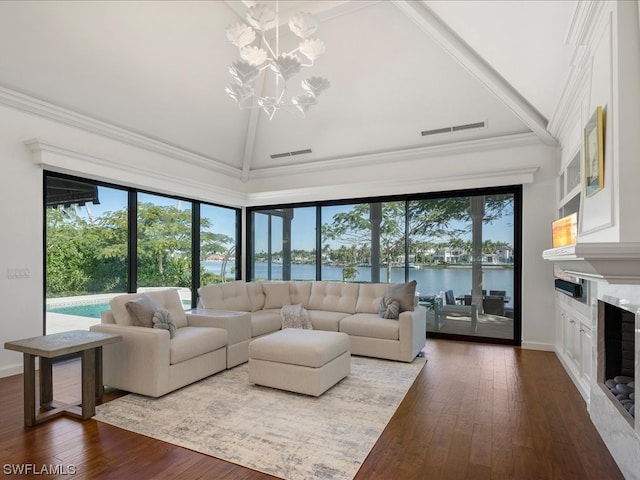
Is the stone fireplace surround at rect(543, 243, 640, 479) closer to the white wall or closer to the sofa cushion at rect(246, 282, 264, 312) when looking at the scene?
the white wall

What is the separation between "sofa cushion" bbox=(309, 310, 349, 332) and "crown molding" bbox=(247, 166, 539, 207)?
7.07 feet

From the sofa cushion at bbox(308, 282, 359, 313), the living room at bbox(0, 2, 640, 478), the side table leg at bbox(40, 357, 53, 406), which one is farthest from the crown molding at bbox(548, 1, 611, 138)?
the side table leg at bbox(40, 357, 53, 406)

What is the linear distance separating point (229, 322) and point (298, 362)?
1.14 m

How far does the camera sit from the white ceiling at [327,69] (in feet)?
11.0

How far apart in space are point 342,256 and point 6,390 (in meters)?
4.68

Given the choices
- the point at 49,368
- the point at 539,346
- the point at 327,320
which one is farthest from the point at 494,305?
the point at 49,368

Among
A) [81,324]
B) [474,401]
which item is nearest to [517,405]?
[474,401]

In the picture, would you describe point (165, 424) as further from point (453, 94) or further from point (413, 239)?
point (453, 94)

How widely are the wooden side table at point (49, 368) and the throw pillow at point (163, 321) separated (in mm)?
377

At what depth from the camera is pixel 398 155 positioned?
5.83 metres

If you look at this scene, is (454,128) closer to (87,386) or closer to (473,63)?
(473,63)

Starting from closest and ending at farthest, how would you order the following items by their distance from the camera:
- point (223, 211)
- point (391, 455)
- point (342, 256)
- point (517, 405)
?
point (391, 455), point (517, 405), point (342, 256), point (223, 211)

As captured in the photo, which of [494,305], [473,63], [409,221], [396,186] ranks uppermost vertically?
[473,63]

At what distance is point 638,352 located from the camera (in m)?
2.01
